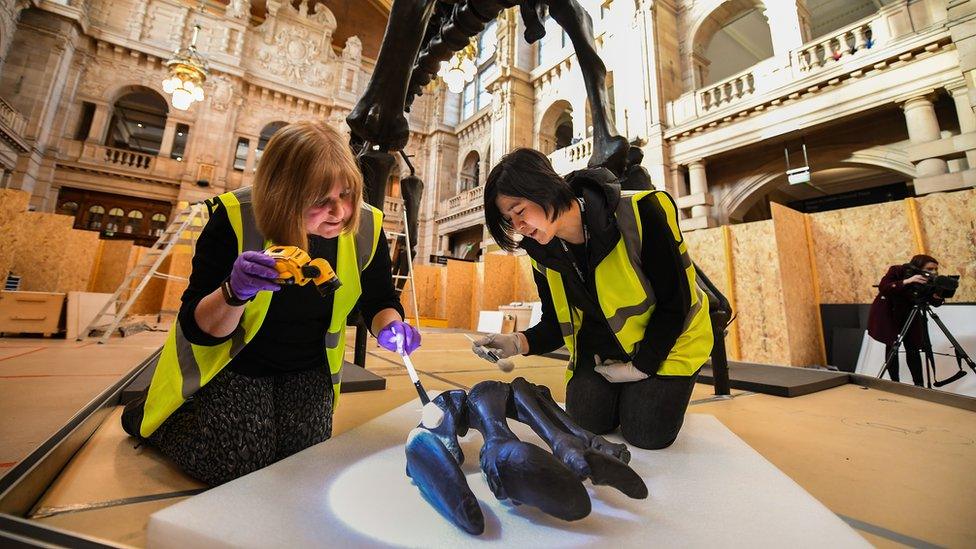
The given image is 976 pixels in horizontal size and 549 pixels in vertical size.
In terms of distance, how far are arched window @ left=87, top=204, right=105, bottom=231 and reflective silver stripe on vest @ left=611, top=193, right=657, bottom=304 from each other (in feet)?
60.1

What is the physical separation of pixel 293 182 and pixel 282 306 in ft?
1.32

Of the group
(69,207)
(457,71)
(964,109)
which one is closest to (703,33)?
(964,109)

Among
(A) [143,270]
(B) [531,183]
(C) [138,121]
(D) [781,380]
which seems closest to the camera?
(B) [531,183]

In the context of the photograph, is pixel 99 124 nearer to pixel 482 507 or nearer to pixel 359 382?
pixel 359 382

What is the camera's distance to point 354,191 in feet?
3.42

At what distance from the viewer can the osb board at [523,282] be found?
360 inches

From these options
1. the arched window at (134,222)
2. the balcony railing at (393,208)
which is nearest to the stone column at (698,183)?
the balcony railing at (393,208)

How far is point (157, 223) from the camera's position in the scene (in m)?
13.8

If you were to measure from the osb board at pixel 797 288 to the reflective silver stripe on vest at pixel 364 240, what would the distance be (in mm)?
5247

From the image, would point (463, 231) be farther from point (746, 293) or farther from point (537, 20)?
point (537, 20)

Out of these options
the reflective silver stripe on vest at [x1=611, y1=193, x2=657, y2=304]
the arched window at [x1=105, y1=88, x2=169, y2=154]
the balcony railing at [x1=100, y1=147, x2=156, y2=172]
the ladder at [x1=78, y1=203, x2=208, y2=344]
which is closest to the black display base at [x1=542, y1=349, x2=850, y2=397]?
the reflective silver stripe on vest at [x1=611, y1=193, x2=657, y2=304]

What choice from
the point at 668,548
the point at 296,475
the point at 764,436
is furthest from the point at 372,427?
the point at 764,436

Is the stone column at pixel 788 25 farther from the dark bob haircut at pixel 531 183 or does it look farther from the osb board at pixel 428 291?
the dark bob haircut at pixel 531 183

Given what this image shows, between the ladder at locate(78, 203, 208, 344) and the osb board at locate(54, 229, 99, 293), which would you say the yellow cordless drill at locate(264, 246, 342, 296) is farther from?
the osb board at locate(54, 229, 99, 293)
